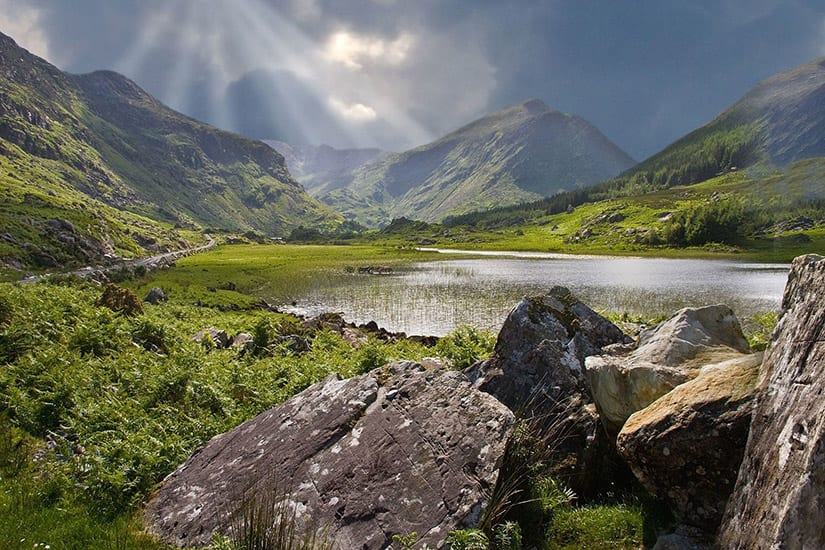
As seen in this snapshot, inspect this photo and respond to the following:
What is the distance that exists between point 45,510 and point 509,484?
9375 mm

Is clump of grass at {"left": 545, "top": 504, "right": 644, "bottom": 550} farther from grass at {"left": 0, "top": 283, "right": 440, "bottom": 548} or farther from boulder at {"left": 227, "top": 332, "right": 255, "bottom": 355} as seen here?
boulder at {"left": 227, "top": 332, "right": 255, "bottom": 355}

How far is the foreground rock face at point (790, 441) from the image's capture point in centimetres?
499

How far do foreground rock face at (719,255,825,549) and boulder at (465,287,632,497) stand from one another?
10.7 ft

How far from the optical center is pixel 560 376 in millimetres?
11438

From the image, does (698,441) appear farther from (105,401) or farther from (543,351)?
(105,401)

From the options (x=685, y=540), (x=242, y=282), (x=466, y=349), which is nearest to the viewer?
(x=685, y=540)

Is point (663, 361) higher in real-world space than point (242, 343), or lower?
higher

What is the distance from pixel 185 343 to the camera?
22.8 meters

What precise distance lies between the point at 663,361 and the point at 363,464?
6.53m

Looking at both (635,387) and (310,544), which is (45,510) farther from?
(635,387)

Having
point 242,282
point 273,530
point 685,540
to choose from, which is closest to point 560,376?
point 685,540

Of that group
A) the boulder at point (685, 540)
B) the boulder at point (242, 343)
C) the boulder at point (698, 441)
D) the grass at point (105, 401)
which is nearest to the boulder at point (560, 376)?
the boulder at point (698, 441)

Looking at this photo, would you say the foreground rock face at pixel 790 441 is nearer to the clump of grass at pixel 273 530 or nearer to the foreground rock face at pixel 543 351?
the foreground rock face at pixel 543 351

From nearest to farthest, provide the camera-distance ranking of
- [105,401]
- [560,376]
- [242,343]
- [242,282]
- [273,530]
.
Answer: [273,530] → [560,376] → [105,401] → [242,343] → [242,282]
